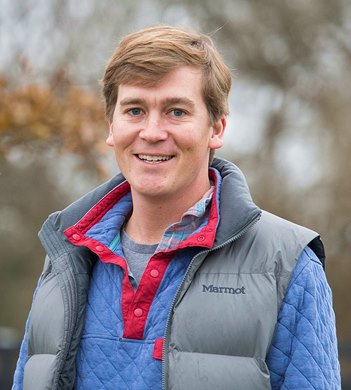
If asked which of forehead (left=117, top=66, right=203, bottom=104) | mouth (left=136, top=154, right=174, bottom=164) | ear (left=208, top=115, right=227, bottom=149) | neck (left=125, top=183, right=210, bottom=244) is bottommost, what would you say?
neck (left=125, top=183, right=210, bottom=244)

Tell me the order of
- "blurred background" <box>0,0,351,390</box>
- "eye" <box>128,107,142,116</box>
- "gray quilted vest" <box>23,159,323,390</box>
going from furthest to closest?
"blurred background" <box>0,0,351,390</box> < "eye" <box>128,107,142,116</box> < "gray quilted vest" <box>23,159,323,390</box>

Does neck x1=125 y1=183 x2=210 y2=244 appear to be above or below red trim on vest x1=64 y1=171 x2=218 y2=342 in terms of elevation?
above

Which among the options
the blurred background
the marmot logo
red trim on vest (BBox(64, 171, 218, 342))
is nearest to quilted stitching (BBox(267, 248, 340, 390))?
the marmot logo

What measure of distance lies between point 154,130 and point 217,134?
10.3 inches

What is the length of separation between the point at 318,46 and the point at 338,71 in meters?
0.49

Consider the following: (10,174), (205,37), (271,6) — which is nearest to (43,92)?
(205,37)

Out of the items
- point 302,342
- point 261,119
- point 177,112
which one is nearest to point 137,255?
point 177,112

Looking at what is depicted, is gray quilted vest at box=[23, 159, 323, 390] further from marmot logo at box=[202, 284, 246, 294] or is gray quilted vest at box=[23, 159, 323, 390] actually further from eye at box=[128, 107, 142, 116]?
eye at box=[128, 107, 142, 116]

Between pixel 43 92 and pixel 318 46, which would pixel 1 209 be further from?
pixel 43 92

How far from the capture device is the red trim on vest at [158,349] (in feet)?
9.29

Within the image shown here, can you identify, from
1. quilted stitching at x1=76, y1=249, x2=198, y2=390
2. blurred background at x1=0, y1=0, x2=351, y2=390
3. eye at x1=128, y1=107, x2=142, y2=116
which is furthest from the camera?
blurred background at x1=0, y1=0, x2=351, y2=390

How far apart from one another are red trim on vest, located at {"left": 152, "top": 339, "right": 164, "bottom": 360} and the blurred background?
7.10 m

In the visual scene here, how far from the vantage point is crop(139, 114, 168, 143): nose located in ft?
9.61

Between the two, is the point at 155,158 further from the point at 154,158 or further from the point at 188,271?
the point at 188,271
